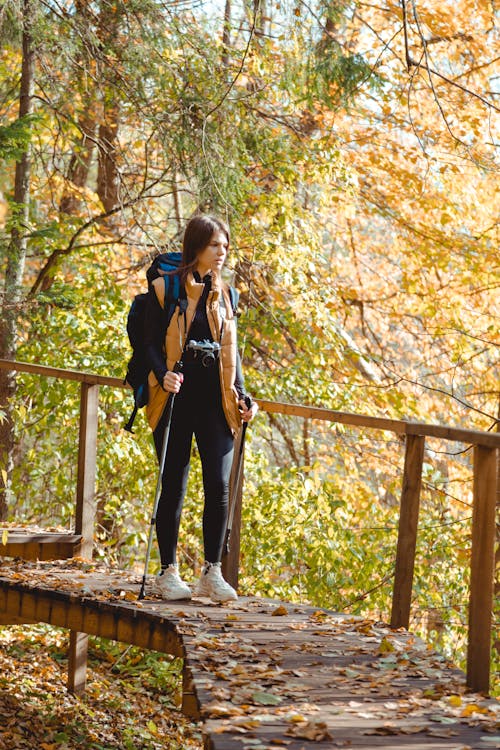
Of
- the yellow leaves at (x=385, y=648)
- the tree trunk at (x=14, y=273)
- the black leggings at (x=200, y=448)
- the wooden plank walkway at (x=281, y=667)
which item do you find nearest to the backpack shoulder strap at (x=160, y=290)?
the black leggings at (x=200, y=448)

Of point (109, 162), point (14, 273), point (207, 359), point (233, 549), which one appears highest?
point (109, 162)

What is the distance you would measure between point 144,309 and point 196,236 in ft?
1.50

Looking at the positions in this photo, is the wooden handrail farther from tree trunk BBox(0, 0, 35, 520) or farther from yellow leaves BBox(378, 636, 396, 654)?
tree trunk BBox(0, 0, 35, 520)

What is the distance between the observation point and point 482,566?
11.7 ft

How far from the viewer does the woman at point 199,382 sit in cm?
455

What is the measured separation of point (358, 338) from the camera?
14.0 meters

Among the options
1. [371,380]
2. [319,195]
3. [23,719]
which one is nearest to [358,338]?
[371,380]

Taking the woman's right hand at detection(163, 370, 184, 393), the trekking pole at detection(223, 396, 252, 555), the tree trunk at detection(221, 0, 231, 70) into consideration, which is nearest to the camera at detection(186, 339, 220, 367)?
the woman's right hand at detection(163, 370, 184, 393)

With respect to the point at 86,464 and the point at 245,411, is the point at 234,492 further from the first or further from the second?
the point at 86,464

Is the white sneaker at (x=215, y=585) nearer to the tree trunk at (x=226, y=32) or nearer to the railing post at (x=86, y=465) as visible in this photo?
the railing post at (x=86, y=465)

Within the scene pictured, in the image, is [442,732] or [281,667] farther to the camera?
[281,667]

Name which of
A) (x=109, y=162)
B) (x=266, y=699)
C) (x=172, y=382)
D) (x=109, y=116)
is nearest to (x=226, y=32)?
(x=109, y=116)

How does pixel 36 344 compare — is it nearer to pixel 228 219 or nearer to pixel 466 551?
pixel 228 219

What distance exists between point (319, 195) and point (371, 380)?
2.45 m
